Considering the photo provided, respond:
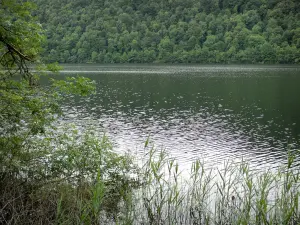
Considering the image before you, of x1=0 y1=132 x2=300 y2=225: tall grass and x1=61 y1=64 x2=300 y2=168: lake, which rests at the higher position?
x1=0 y1=132 x2=300 y2=225: tall grass

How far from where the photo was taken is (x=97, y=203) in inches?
283

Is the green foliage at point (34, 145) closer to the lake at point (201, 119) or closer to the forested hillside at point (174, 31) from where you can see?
the lake at point (201, 119)

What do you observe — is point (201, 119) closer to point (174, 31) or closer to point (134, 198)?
point (134, 198)

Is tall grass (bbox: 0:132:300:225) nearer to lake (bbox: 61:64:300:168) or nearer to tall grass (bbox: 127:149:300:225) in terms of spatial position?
tall grass (bbox: 127:149:300:225)

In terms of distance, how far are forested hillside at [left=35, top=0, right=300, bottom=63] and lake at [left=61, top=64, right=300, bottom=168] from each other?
82.0m

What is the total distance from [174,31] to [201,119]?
125973 mm

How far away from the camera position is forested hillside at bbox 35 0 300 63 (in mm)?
134125

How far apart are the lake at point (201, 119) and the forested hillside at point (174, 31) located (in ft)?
269

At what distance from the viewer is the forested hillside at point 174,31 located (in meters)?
134

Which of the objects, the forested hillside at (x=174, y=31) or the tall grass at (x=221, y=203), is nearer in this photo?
the tall grass at (x=221, y=203)

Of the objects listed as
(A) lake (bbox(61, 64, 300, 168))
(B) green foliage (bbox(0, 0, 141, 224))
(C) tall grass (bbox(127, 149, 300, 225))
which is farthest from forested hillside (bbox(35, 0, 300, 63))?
(B) green foliage (bbox(0, 0, 141, 224))

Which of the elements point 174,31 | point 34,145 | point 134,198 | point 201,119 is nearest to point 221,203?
point 134,198

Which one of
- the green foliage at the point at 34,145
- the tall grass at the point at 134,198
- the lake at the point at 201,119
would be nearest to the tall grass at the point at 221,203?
the tall grass at the point at 134,198

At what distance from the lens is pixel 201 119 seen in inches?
1241
